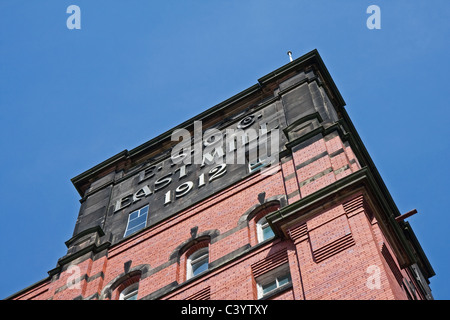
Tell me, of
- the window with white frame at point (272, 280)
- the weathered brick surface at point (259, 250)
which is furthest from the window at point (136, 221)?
the window with white frame at point (272, 280)

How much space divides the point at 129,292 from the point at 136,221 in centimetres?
464

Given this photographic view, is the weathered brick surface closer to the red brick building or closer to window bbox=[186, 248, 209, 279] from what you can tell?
the red brick building

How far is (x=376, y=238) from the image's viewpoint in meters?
22.1

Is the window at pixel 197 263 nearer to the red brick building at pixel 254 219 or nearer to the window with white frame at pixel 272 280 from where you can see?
the red brick building at pixel 254 219

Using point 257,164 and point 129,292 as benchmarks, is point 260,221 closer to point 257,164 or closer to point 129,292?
point 257,164

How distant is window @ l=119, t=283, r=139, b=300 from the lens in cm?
2661

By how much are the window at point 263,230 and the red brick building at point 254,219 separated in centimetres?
4

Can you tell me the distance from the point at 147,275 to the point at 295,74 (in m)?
12.0

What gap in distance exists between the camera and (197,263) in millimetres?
26547

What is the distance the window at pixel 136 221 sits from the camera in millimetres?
30539

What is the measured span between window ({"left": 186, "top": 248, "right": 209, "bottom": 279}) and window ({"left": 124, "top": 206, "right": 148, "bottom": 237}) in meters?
4.09
